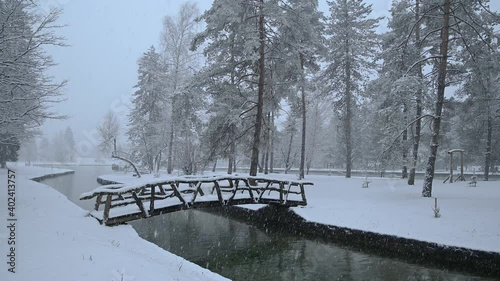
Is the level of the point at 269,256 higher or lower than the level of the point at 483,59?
lower

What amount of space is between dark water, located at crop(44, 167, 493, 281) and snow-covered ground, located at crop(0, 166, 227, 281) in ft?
9.15

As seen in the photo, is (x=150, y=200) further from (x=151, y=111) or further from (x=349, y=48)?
(x=151, y=111)

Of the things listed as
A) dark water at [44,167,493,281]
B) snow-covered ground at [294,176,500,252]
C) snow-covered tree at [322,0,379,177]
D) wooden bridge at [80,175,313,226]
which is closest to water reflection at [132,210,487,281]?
dark water at [44,167,493,281]

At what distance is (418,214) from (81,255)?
1137cm

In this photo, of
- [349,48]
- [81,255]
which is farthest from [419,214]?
[349,48]

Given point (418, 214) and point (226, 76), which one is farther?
point (226, 76)

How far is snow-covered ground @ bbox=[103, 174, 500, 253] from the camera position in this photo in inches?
384

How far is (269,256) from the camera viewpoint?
11023 millimetres

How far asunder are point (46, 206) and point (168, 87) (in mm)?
25604

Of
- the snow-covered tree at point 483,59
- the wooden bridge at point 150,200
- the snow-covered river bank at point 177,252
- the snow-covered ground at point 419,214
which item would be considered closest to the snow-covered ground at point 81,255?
the snow-covered river bank at point 177,252

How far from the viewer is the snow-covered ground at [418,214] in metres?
9.76

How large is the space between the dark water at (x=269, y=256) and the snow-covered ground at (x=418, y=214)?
3.57 feet

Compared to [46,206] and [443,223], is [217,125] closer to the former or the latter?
[46,206]

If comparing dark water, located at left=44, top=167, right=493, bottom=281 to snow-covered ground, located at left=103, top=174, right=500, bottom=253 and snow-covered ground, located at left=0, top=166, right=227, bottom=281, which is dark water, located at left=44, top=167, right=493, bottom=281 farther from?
snow-covered ground, located at left=0, top=166, right=227, bottom=281
